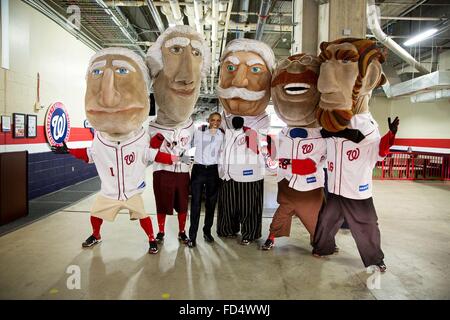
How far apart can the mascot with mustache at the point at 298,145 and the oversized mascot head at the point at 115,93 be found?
1148 mm

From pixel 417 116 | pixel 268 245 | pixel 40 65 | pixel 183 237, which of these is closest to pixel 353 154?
pixel 268 245

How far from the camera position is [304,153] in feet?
9.44

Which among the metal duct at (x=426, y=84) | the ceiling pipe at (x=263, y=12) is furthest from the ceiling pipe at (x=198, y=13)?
the metal duct at (x=426, y=84)

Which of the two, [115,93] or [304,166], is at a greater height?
[115,93]

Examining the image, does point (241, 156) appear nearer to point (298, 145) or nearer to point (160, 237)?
point (298, 145)

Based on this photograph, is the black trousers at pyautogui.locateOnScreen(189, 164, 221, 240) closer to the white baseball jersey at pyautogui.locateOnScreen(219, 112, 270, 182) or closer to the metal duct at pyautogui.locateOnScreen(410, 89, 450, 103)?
the white baseball jersey at pyautogui.locateOnScreen(219, 112, 270, 182)

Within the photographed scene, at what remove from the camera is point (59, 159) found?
19.8 feet

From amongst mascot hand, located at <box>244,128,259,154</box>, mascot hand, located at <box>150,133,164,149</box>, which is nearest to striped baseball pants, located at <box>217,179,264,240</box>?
mascot hand, located at <box>244,128,259,154</box>

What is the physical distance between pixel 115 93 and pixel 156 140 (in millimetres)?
585

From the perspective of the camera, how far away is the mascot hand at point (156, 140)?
288 cm

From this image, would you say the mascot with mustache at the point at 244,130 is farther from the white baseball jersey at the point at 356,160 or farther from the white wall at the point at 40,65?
the white wall at the point at 40,65

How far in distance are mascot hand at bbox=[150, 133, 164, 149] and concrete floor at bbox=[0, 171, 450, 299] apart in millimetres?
999
